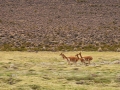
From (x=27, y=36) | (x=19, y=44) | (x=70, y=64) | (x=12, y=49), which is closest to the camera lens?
(x=70, y=64)

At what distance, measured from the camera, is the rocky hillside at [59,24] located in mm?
46281

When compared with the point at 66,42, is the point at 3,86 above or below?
above

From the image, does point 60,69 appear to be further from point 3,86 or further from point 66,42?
point 66,42

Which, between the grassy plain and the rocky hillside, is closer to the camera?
the grassy plain

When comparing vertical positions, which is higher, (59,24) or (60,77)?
(60,77)

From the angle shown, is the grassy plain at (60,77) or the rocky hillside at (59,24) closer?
the grassy plain at (60,77)

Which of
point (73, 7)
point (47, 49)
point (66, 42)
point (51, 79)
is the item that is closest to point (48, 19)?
point (73, 7)

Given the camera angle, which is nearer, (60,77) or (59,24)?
(60,77)

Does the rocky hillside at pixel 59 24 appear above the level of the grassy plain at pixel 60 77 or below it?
below

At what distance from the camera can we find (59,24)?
60.7 m

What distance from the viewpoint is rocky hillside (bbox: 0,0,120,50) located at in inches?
1822

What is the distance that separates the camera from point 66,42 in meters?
47.5

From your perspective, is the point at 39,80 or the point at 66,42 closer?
the point at 39,80

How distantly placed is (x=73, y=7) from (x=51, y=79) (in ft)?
181
